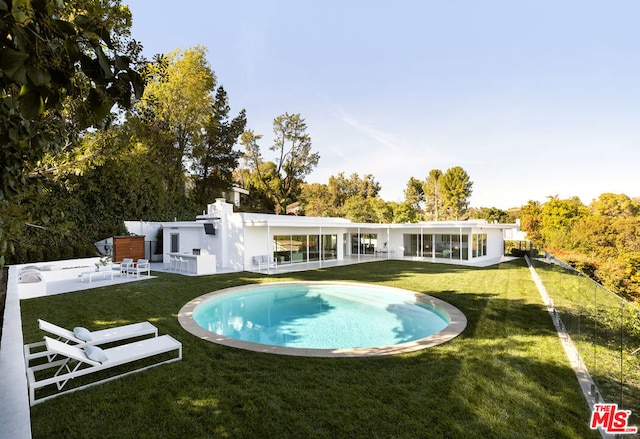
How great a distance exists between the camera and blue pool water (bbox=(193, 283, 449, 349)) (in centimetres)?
814

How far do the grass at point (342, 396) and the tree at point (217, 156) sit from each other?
835 inches

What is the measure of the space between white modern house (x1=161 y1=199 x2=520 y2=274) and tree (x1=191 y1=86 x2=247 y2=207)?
29.9 ft

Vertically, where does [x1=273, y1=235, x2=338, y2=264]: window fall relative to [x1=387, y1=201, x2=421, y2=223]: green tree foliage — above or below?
below

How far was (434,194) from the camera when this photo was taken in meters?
55.5

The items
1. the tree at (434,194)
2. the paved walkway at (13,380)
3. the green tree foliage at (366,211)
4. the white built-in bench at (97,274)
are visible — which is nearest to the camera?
the paved walkway at (13,380)

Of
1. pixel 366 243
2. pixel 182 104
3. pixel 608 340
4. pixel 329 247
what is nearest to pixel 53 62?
pixel 608 340

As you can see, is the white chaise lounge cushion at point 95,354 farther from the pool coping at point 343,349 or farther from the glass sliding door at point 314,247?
the glass sliding door at point 314,247

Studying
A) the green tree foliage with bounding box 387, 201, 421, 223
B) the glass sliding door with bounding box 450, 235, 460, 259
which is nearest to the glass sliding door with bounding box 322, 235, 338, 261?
the glass sliding door with bounding box 450, 235, 460, 259

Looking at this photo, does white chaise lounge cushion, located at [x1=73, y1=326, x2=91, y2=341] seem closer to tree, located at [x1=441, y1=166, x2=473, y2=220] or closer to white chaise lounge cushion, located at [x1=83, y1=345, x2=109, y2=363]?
white chaise lounge cushion, located at [x1=83, y1=345, x2=109, y2=363]

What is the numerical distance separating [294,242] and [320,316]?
9771mm

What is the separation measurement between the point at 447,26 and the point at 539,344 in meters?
16.0

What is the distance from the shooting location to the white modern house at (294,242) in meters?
16.9

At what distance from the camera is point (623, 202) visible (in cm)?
4200

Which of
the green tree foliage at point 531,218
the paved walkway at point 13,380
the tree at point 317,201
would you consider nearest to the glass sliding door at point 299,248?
the paved walkway at point 13,380
